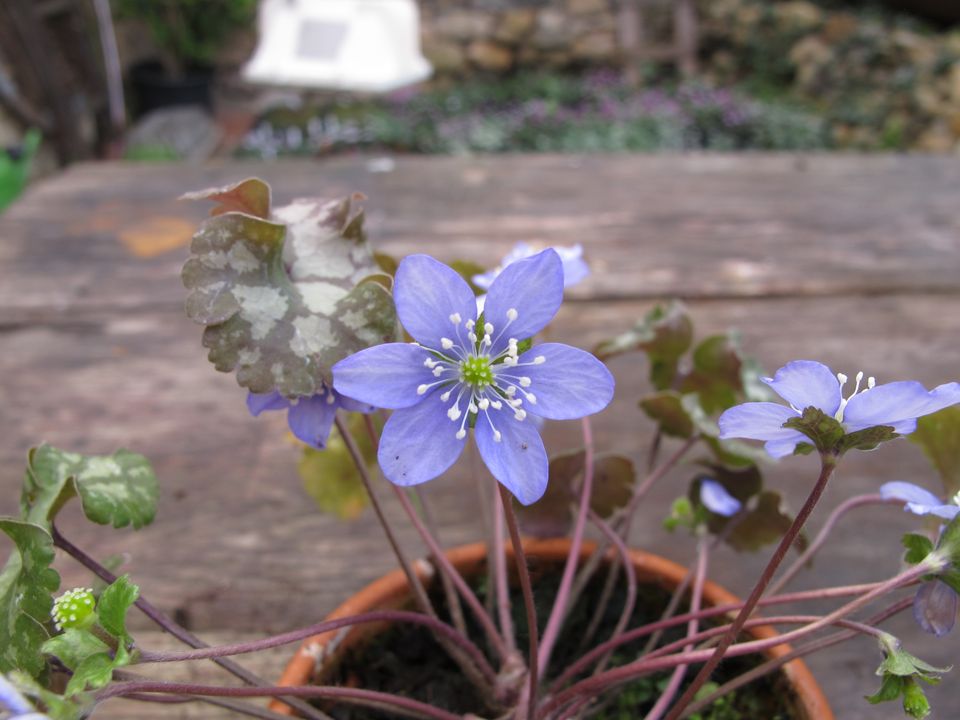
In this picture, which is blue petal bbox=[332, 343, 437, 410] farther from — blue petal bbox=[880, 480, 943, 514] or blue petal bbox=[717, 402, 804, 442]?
blue petal bbox=[880, 480, 943, 514]

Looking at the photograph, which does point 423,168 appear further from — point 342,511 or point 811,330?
point 342,511

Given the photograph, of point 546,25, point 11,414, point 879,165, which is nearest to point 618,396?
point 11,414

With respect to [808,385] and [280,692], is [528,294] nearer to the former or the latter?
[808,385]

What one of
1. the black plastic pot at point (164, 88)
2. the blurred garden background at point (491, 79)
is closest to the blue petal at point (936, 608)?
the blurred garden background at point (491, 79)

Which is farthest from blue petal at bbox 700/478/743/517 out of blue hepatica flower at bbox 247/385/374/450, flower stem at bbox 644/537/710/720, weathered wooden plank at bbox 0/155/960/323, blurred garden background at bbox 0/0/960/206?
blurred garden background at bbox 0/0/960/206

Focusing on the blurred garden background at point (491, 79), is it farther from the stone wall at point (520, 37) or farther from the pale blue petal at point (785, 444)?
the pale blue petal at point (785, 444)

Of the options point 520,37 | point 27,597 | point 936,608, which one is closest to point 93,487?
point 27,597
